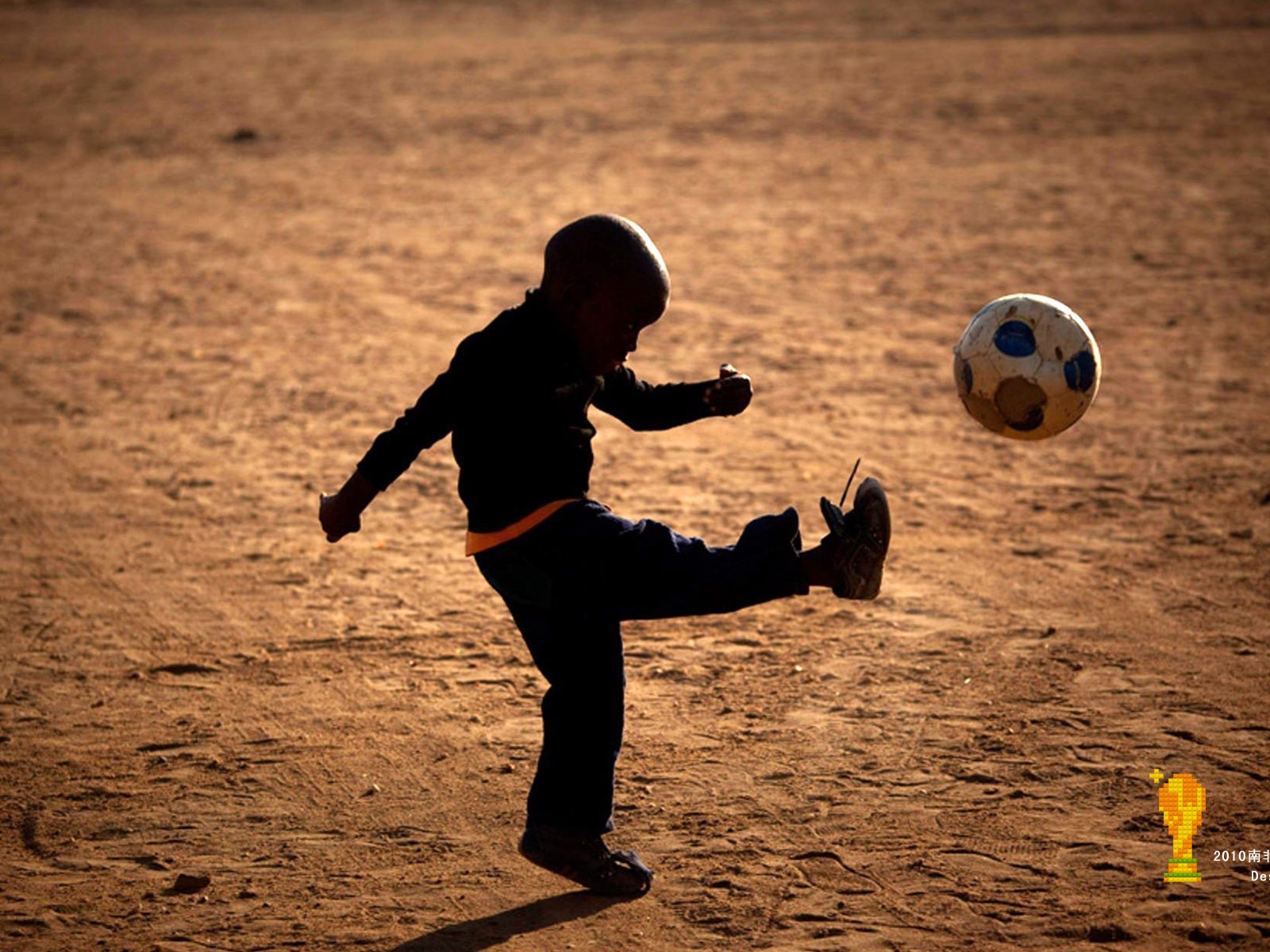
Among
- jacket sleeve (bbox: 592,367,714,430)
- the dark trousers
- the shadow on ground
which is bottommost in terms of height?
the shadow on ground

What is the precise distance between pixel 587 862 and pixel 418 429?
112cm

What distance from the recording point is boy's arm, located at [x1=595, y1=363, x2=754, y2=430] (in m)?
3.65

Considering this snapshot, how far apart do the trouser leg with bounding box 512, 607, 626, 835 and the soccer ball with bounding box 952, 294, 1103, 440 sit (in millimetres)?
1557

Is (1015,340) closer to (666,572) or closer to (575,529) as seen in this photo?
(666,572)

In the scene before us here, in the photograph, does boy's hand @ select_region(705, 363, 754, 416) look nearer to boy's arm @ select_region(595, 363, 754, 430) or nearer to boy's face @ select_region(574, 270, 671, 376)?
boy's arm @ select_region(595, 363, 754, 430)

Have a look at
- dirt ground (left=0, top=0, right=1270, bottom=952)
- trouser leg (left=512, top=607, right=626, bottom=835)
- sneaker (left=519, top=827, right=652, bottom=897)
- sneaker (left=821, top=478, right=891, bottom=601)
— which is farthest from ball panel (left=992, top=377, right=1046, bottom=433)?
sneaker (left=519, top=827, right=652, bottom=897)

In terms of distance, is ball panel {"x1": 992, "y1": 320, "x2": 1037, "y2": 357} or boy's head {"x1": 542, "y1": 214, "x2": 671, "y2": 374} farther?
ball panel {"x1": 992, "y1": 320, "x2": 1037, "y2": 357}

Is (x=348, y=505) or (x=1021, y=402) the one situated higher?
(x=1021, y=402)

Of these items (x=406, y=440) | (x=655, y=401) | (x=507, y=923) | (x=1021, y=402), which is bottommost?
(x=507, y=923)

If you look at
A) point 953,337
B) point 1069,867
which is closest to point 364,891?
point 1069,867

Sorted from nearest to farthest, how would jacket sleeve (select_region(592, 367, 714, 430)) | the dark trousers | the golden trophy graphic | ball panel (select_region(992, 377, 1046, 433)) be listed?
the dark trousers, the golden trophy graphic, jacket sleeve (select_region(592, 367, 714, 430)), ball panel (select_region(992, 377, 1046, 433))

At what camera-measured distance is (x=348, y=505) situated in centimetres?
333

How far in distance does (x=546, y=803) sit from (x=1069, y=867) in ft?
4.26

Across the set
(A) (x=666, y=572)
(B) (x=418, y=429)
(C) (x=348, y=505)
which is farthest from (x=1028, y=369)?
(C) (x=348, y=505)
